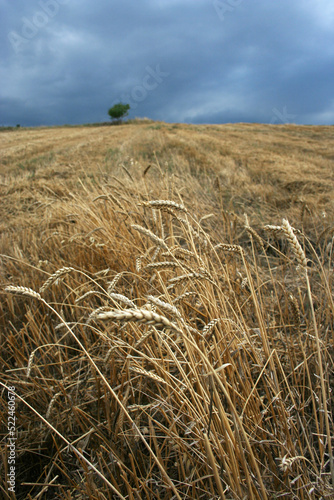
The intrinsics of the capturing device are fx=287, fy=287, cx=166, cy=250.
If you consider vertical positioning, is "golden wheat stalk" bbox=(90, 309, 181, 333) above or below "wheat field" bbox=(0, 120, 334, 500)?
above

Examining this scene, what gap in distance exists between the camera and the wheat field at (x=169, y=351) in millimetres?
752

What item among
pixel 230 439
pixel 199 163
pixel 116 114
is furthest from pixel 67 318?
A: pixel 116 114

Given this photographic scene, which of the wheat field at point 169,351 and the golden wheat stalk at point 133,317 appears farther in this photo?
the wheat field at point 169,351

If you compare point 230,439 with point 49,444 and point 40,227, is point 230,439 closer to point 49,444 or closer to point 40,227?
point 49,444

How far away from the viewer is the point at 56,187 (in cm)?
441

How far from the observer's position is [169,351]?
28.2 inches

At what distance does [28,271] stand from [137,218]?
0.89 metres

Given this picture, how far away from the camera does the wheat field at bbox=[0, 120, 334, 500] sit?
752mm

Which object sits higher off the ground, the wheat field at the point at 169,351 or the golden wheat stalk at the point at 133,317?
the golden wheat stalk at the point at 133,317

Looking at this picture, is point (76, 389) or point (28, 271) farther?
point (28, 271)

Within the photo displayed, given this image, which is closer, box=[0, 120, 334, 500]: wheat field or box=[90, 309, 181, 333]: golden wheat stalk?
box=[90, 309, 181, 333]: golden wheat stalk

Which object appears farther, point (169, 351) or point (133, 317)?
point (169, 351)

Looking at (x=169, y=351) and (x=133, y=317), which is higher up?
(x=133, y=317)

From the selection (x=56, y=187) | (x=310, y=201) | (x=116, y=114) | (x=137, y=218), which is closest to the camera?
(x=137, y=218)
